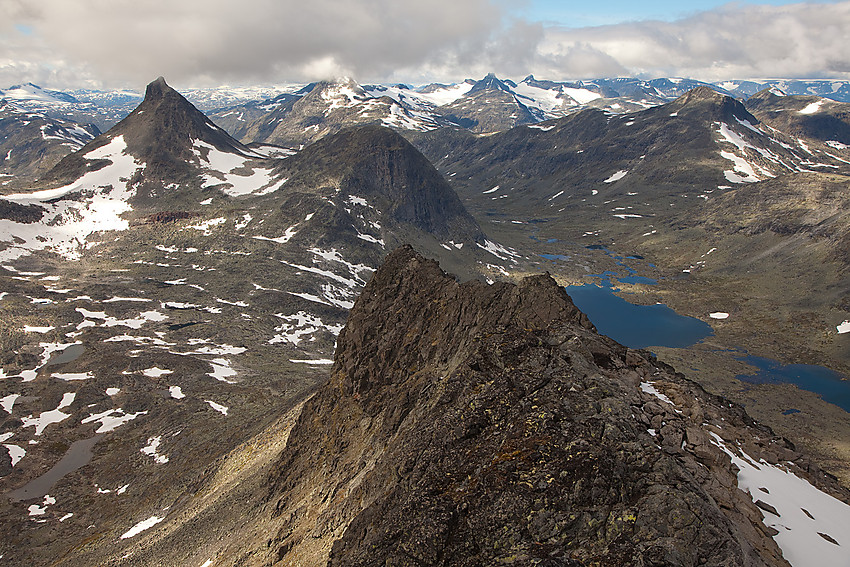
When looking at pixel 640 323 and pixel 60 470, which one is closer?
pixel 60 470

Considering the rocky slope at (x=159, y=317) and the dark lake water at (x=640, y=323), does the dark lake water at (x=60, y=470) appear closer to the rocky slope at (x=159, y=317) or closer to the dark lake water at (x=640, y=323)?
the rocky slope at (x=159, y=317)

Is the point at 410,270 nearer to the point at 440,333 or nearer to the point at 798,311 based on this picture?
the point at 440,333

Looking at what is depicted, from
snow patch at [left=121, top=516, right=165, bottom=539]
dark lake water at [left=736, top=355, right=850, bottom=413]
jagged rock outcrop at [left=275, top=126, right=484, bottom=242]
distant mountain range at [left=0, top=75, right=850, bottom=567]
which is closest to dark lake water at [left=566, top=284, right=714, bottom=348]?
distant mountain range at [left=0, top=75, right=850, bottom=567]

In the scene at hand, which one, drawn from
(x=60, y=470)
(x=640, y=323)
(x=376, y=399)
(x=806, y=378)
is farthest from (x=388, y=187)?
(x=376, y=399)

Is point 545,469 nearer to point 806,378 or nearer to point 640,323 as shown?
point 806,378

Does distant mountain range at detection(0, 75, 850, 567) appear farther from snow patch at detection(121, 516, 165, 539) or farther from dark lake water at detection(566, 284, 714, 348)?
dark lake water at detection(566, 284, 714, 348)

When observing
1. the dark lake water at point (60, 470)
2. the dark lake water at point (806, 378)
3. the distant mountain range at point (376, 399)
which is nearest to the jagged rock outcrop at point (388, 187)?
the distant mountain range at point (376, 399)

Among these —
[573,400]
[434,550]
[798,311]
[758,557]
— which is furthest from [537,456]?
[798,311]
